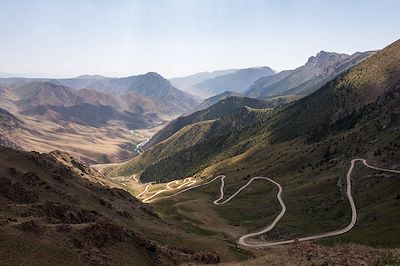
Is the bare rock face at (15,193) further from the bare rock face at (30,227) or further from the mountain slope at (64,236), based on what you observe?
the bare rock face at (30,227)

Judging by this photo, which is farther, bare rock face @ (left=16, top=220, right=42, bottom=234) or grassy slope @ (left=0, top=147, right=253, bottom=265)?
bare rock face @ (left=16, top=220, right=42, bottom=234)

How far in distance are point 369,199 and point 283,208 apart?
91.1ft

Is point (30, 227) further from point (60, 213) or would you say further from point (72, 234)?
point (60, 213)

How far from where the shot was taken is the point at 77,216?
2724 inches

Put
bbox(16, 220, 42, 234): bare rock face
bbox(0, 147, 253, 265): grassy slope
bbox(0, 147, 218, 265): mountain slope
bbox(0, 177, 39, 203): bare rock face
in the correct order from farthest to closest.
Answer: bbox(0, 177, 39, 203): bare rock face → bbox(16, 220, 42, 234): bare rock face → bbox(0, 147, 253, 265): grassy slope → bbox(0, 147, 218, 265): mountain slope

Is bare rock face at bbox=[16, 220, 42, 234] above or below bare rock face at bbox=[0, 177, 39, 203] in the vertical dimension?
above

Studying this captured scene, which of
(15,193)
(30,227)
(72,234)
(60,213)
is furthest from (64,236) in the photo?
(15,193)

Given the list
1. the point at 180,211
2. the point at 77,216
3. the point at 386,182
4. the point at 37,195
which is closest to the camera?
the point at 77,216

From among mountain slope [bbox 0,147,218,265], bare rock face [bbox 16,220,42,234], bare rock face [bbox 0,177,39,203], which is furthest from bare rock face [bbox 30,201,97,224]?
bare rock face [bbox 16,220,42,234]

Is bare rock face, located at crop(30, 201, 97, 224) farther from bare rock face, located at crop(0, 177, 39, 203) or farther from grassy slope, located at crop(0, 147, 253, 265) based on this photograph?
bare rock face, located at crop(0, 177, 39, 203)

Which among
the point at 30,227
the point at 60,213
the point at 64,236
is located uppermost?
the point at 30,227

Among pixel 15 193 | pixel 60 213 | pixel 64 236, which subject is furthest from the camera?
pixel 15 193

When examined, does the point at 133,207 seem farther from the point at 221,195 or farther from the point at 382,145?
the point at 382,145

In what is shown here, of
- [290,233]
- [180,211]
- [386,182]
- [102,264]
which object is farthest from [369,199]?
[102,264]
